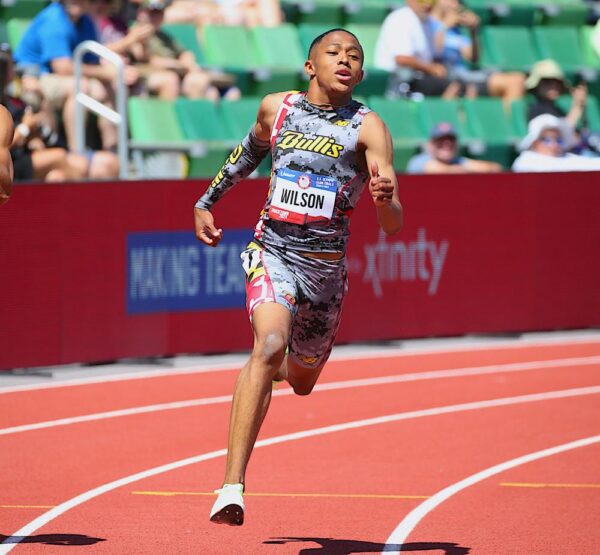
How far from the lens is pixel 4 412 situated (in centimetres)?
1004

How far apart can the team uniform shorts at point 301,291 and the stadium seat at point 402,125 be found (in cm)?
952

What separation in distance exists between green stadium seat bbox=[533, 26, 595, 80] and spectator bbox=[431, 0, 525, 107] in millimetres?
1421

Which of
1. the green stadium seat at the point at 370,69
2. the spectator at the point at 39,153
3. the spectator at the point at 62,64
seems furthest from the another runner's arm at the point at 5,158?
the green stadium seat at the point at 370,69

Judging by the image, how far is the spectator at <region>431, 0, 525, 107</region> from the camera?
57.9 feet

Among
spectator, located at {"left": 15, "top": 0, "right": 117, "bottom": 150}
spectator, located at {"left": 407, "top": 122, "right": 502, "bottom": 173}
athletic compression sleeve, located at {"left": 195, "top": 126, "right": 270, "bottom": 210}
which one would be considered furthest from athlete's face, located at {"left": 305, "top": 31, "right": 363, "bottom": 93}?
A: spectator, located at {"left": 407, "top": 122, "right": 502, "bottom": 173}

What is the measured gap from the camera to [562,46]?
19.7 metres

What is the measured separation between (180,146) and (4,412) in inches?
194

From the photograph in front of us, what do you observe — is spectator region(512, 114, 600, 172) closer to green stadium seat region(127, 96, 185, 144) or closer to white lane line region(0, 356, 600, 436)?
white lane line region(0, 356, 600, 436)

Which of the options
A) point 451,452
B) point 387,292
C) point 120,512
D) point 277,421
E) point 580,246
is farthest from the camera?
point 580,246

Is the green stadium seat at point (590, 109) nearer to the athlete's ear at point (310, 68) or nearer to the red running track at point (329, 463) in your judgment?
the red running track at point (329, 463)

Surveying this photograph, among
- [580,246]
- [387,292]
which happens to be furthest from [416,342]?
[580,246]

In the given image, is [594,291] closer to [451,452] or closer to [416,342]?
[416,342]

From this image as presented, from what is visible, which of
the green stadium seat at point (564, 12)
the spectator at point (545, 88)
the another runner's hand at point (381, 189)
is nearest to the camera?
the another runner's hand at point (381, 189)

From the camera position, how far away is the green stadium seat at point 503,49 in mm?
18875
